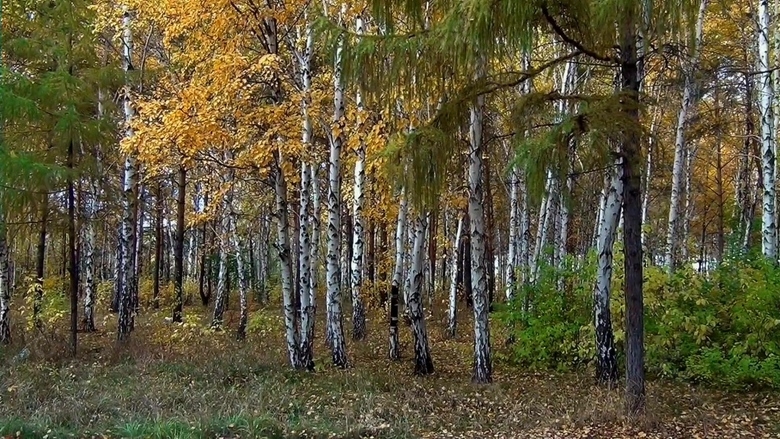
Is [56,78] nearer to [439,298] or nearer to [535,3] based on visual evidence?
[535,3]

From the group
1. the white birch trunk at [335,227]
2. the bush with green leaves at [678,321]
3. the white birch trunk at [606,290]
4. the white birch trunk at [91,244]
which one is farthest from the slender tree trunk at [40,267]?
the white birch trunk at [606,290]

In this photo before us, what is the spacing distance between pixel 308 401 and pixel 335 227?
3.40 meters

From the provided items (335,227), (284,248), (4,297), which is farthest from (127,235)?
(335,227)

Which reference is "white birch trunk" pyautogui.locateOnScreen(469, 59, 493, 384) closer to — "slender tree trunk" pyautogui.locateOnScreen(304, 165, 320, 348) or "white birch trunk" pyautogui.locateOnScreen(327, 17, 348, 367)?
"white birch trunk" pyautogui.locateOnScreen(327, 17, 348, 367)

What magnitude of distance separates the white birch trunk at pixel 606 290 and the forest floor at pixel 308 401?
42 centimetres

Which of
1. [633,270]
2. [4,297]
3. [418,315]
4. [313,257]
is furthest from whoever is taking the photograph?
[313,257]

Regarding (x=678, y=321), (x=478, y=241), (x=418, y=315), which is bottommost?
(x=678, y=321)

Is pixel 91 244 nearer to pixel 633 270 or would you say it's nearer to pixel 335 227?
pixel 335 227

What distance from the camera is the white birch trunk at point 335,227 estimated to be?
1019cm

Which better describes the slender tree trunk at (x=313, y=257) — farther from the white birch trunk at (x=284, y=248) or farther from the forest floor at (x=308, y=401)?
the forest floor at (x=308, y=401)

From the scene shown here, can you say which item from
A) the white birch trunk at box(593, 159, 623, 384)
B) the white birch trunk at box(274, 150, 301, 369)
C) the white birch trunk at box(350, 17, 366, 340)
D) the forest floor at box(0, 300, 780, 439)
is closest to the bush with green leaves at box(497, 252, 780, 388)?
the forest floor at box(0, 300, 780, 439)

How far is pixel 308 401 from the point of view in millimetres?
7781

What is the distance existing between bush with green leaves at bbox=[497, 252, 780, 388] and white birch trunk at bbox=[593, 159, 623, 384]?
993 mm

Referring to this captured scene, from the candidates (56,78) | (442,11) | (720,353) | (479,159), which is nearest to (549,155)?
(442,11)
